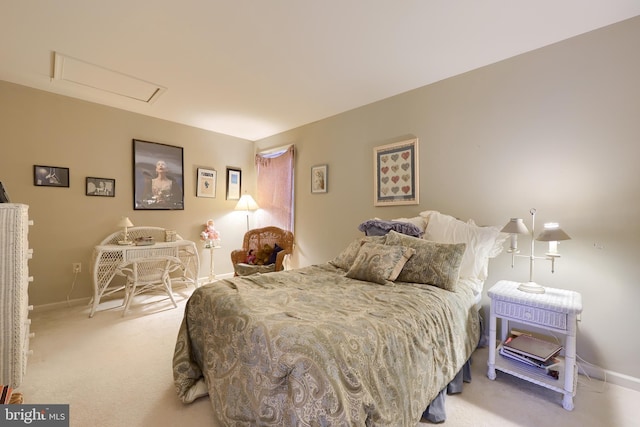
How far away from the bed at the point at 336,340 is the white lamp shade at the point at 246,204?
8.31ft

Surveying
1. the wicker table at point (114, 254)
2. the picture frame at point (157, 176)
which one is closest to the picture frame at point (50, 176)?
the picture frame at point (157, 176)

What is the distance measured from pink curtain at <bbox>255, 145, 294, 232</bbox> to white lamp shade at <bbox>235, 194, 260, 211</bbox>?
0.20 metres

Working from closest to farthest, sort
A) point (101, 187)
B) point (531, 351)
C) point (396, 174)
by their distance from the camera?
point (531, 351)
point (396, 174)
point (101, 187)

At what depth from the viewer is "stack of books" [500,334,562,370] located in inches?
67.6

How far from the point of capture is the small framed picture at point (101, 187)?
130 inches

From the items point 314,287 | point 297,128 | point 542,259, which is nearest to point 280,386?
point 314,287

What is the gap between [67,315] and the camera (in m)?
2.91

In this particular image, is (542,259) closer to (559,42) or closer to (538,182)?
(538,182)

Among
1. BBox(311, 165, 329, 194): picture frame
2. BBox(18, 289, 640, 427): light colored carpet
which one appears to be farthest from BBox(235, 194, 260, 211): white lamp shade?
BBox(18, 289, 640, 427): light colored carpet

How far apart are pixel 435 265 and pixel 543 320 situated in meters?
0.67

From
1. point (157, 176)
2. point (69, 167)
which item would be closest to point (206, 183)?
point (157, 176)

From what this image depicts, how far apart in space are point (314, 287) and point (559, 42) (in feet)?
8.40

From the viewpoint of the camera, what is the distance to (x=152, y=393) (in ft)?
5.49

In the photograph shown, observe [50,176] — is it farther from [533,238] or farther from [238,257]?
[533,238]
